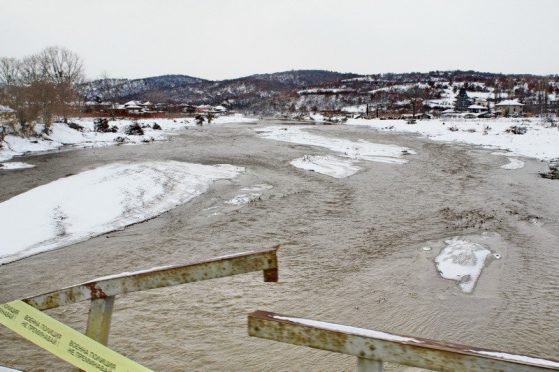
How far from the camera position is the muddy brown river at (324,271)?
5672mm

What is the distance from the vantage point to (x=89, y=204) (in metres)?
12.9

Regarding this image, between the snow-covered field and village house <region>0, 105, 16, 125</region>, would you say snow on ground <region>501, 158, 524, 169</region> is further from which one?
village house <region>0, 105, 16, 125</region>

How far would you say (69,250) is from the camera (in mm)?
9664

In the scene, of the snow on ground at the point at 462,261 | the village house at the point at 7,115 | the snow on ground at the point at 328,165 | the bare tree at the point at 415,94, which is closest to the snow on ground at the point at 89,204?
the snow on ground at the point at 328,165

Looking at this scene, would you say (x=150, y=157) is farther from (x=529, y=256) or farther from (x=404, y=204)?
(x=529, y=256)

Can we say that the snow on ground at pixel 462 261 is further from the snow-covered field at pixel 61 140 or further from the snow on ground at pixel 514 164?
the snow-covered field at pixel 61 140

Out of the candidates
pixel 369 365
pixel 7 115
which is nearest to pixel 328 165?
pixel 369 365

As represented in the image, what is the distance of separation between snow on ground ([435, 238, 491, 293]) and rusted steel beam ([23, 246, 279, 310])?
6.10 m

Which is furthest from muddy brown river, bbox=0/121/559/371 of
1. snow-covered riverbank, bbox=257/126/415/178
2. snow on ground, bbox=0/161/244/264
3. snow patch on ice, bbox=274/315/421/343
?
snow patch on ice, bbox=274/315/421/343

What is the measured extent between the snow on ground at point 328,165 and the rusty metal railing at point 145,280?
15.9 meters

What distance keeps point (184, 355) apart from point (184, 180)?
12161 mm

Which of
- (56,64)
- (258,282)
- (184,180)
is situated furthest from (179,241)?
(56,64)

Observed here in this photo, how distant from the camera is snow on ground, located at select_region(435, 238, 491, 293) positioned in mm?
7797

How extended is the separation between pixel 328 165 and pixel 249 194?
23.8 feet
